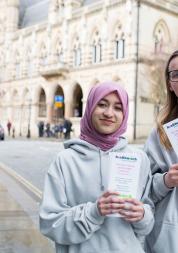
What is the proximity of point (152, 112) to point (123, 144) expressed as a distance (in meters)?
34.5

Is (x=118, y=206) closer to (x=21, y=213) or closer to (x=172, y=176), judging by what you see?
(x=172, y=176)

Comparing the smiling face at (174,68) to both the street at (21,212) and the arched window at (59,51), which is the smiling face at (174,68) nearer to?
the street at (21,212)

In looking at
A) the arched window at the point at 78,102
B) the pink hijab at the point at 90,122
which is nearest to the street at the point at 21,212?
the pink hijab at the point at 90,122

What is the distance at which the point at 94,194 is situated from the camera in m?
2.29

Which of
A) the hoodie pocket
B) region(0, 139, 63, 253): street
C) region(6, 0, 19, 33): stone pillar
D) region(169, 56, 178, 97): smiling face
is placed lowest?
region(0, 139, 63, 253): street

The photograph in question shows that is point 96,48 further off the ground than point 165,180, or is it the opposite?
point 96,48

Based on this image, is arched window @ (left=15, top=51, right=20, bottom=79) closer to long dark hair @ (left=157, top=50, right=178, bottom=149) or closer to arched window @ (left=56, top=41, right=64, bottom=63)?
arched window @ (left=56, top=41, right=64, bottom=63)

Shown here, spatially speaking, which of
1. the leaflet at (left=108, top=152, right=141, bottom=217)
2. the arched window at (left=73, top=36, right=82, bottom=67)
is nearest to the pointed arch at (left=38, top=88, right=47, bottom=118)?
the arched window at (left=73, top=36, right=82, bottom=67)

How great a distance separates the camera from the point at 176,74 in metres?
2.63

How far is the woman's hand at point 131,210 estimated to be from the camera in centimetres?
211

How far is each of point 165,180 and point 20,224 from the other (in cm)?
355

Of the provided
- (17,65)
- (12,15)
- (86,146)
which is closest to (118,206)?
(86,146)

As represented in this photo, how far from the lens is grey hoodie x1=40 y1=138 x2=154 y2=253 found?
219cm

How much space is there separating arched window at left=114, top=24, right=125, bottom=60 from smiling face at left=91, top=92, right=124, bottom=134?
34.8 meters
